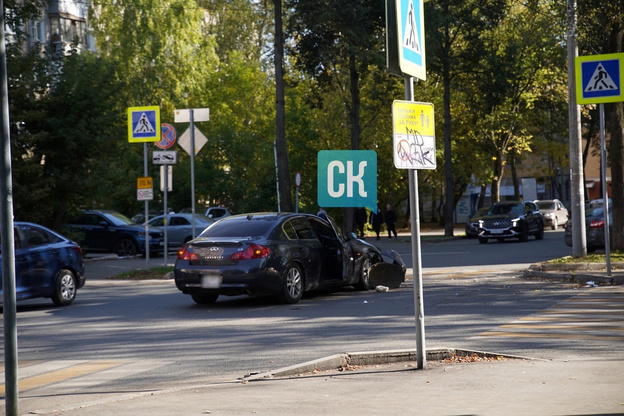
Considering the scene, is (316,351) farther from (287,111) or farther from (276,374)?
(287,111)

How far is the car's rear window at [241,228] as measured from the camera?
15727 millimetres

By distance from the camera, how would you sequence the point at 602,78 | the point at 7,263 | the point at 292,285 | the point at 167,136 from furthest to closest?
the point at 167,136 < the point at 602,78 < the point at 292,285 < the point at 7,263

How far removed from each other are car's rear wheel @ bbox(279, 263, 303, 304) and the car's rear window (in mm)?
781

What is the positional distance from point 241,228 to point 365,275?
3.07 meters

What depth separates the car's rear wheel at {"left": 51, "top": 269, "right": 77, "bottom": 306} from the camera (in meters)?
16.8

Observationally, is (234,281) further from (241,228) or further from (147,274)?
(147,274)

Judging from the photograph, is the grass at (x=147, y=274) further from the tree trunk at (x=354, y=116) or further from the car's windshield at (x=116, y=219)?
the tree trunk at (x=354, y=116)

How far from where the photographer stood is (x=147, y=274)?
23516mm

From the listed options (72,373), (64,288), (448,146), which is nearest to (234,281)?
(64,288)

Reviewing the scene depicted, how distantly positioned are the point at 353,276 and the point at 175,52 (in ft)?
138

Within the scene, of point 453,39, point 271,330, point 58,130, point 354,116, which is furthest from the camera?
point 453,39

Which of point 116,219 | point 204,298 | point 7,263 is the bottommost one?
point 204,298

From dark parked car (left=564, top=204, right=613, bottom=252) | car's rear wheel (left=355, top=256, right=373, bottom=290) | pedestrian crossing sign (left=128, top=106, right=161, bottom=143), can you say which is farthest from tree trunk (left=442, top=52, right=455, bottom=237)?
car's rear wheel (left=355, top=256, right=373, bottom=290)

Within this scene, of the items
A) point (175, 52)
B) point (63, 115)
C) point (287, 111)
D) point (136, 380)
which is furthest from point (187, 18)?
point (136, 380)
